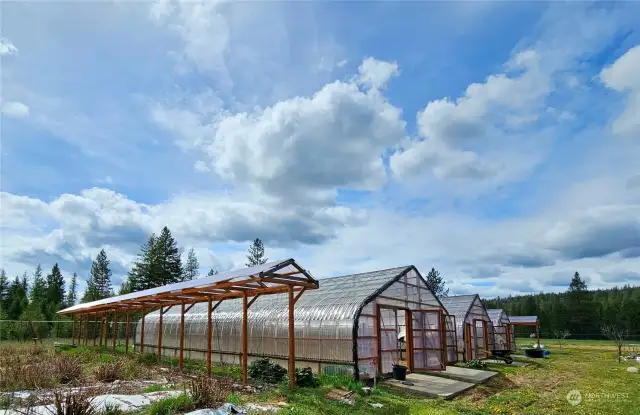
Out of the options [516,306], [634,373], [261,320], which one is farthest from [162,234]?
[516,306]

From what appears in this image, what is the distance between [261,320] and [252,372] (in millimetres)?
4424

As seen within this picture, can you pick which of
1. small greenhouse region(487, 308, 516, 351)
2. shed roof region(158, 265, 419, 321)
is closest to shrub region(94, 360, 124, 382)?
shed roof region(158, 265, 419, 321)

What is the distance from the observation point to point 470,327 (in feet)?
86.4

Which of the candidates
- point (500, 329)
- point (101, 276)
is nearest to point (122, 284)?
point (101, 276)

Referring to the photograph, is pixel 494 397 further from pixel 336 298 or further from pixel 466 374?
pixel 336 298

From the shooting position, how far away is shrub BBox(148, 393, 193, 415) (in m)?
7.89

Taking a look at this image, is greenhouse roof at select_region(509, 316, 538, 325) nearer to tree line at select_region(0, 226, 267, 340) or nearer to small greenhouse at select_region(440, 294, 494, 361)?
small greenhouse at select_region(440, 294, 494, 361)

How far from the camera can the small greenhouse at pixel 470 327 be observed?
83.9ft

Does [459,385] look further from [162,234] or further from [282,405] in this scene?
[162,234]

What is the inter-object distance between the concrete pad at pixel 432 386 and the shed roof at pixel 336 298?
3.03m

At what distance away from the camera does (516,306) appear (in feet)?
256

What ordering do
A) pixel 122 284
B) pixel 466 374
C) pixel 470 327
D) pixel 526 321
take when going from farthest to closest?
1. pixel 122 284
2. pixel 526 321
3. pixel 470 327
4. pixel 466 374

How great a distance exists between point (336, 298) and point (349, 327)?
7.38ft

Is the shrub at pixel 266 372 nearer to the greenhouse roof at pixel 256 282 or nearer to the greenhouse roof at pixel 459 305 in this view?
the greenhouse roof at pixel 256 282
